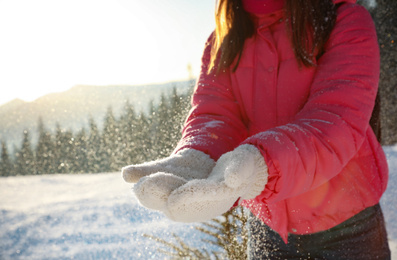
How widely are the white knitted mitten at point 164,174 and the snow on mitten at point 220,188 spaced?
0.04 meters

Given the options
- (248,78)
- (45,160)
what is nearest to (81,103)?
(45,160)

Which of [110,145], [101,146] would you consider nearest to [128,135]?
[110,145]

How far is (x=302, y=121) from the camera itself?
2.79ft

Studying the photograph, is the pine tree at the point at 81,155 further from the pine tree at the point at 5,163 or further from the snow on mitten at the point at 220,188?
the snow on mitten at the point at 220,188

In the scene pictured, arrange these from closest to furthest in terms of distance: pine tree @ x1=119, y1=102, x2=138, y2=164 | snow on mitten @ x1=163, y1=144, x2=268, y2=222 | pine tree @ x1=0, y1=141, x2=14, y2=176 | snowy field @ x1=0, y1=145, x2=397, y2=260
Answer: snow on mitten @ x1=163, y1=144, x2=268, y2=222, snowy field @ x1=0, y1=145, x2=397, y2=260, pine tree @ x1=119, y1=102, x2=138, y2=164, pine tree @ x1=0, y1=141, x2=14, y2=176

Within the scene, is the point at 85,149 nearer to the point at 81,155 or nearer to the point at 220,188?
the point at 81,155

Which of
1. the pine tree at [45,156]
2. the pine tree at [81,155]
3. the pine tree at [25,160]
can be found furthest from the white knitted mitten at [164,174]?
the pine tree at [25,160]

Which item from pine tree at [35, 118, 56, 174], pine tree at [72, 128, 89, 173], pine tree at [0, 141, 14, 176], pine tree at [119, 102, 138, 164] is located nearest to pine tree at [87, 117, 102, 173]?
pine tree at [72, 128, 89, 173]

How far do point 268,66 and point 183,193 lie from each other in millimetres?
681

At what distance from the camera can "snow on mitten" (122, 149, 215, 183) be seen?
852 millimetres

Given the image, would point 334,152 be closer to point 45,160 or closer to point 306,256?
point 306,256

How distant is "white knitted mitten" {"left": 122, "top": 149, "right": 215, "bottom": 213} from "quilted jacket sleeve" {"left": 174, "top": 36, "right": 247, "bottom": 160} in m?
0.07

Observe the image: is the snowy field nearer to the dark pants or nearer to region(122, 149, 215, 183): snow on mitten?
the dark pants

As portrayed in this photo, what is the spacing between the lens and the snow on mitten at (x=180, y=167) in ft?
2.80
